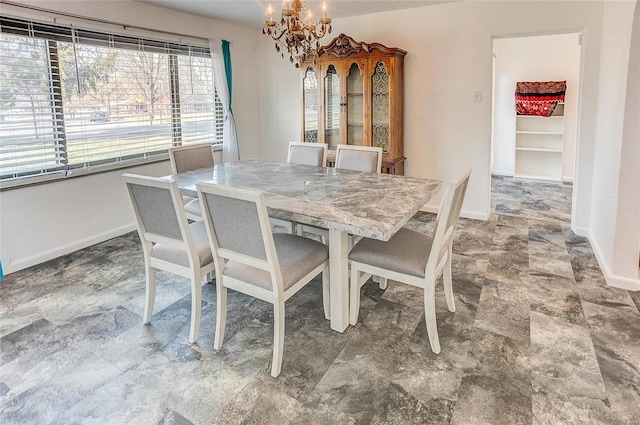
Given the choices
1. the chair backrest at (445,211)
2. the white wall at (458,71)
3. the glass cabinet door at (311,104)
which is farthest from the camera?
the glass cabinet door at (311,104)

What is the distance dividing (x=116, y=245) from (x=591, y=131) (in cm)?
445

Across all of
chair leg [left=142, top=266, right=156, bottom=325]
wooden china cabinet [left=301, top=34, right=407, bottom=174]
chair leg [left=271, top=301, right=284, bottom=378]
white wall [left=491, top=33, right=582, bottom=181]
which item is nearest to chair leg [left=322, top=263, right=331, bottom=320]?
chair leg [left=271, top=301, right=284, bottom=378]

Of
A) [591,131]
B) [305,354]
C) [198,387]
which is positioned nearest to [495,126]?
[591,131]

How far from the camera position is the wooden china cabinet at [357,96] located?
4.21m

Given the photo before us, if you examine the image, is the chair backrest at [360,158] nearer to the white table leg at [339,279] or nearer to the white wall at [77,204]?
the white table leg at [339,279]

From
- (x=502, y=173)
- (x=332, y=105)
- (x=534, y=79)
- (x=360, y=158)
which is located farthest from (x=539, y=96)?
(x=360, y=158)

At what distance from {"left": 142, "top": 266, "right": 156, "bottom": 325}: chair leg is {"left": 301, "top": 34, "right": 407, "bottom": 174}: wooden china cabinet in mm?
2657

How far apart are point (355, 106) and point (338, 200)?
8.45ft

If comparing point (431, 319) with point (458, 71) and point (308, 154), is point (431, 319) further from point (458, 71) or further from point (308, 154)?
point (458, 71)

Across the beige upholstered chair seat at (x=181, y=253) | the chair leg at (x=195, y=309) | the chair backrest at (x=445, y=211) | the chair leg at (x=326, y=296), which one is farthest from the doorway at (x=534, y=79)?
→ the chair leg at (x=195, y=309)

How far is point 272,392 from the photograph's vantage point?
70.2 inches

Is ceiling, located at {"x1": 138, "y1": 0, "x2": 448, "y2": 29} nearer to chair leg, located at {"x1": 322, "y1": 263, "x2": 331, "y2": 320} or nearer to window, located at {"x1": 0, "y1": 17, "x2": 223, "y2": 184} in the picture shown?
window, located at {"x1": 0, "y1": 17, "x2": 223, "y2": 184}

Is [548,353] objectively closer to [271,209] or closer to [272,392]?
[272,392]

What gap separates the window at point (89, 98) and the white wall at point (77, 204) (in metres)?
0.14
